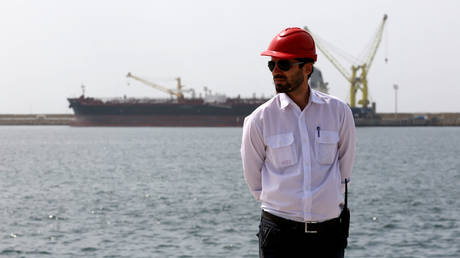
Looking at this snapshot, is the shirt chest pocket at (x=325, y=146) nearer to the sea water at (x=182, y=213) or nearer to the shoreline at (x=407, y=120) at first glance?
the sea water at (x=182, y=213)

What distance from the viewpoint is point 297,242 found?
3.14 m

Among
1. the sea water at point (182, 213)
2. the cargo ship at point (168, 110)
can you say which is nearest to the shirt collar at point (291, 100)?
the sea water at point (182, 213)

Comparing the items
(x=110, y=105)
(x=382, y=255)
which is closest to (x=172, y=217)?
(x=382, y=255)

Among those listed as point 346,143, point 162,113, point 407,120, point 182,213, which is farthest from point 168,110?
point 346,143

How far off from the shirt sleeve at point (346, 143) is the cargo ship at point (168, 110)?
345 ft

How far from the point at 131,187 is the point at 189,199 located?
559cm

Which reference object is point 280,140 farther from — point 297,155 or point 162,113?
point 162,113

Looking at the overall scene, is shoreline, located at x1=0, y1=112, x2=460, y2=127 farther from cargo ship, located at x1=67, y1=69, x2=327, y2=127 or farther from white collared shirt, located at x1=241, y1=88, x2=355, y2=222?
white collared shirt, located at x1=241, y1=88, x2=355, y2=222

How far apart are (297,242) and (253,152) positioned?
47 cm

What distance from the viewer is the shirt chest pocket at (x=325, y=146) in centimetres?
308

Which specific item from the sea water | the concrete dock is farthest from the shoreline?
the sea water

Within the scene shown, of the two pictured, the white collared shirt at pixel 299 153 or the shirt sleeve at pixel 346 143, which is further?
the shirt sleeve at pixel 346 143

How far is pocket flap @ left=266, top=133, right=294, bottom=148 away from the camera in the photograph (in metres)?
3.04

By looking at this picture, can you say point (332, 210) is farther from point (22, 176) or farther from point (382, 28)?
point (382, 28)
